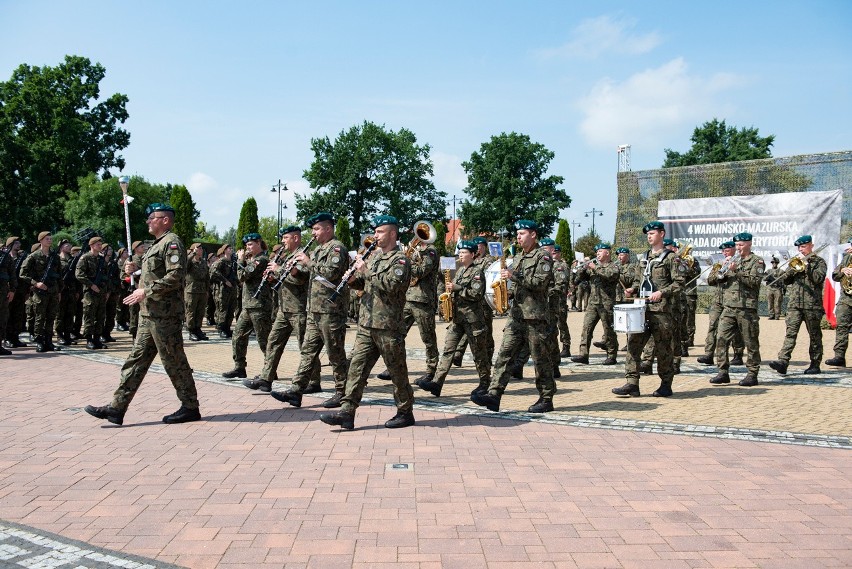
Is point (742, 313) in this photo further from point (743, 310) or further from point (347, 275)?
point (347, 275)

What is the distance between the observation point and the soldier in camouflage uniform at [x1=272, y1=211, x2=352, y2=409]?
7.53m

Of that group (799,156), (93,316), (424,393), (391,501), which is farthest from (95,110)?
(391,501)

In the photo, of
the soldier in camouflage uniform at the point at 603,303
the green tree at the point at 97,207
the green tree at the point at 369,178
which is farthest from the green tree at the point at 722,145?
the soldier in camouflage uniform at the point at 603,303

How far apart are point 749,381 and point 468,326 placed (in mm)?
3952

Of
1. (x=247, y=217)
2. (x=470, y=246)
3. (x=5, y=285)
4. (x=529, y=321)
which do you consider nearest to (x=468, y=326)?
(x=470, y=246)

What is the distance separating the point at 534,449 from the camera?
601cm

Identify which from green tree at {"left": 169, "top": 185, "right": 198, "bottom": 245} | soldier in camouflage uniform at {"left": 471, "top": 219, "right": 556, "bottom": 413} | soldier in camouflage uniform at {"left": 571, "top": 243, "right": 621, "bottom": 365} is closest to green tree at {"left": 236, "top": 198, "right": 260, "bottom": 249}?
green tree at {"left": 169, "top": 185, "right": 198, "bottom": 245}

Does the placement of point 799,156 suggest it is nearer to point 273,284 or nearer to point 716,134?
point 273,284

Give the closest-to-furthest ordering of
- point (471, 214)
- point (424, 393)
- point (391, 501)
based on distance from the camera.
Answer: point (391, 501)
point (424, 393)
point (471, 214)

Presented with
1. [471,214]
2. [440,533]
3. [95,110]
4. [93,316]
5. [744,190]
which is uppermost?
[95,110]

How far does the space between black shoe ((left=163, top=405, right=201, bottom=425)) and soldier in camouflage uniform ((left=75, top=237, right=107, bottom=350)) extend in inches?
283

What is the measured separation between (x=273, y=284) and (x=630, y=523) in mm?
6019

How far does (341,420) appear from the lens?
6605mm

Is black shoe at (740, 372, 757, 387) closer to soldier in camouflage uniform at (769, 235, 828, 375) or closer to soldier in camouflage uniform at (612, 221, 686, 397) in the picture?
soldier in camouflage uniform at (769, 235, 828, 375)
